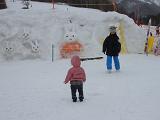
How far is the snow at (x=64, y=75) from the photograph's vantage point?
852cm

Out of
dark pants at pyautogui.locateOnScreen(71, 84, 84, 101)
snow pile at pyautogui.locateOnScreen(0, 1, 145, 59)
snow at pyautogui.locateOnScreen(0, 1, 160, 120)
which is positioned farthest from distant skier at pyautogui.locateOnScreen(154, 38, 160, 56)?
dark pants at pyautogui.locateOnScreen(71, 84, 84, 101)

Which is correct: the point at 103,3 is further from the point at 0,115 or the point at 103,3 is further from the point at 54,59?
the point at 0,115

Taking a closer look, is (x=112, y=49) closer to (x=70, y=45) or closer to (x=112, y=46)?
(x=112, y=46)

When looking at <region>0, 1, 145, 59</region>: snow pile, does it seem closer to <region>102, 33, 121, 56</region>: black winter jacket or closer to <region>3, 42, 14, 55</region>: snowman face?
<region>3, 42, 14, 55</region>: snowman face

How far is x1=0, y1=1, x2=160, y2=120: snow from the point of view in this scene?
28.0 ft

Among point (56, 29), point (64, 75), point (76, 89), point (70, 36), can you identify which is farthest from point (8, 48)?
point (76, 89)

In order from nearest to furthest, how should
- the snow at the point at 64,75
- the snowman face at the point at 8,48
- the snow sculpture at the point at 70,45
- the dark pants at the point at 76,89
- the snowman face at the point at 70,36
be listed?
the snow at the point at 64,75
the dark pants at the point at 76,89
the snowman face at the point at 8,48
the snow sculpture at the point at 70,45
the snowman face at the point at 70,36

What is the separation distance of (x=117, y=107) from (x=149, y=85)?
2.45 metres

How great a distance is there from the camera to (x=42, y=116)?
26.9 ft

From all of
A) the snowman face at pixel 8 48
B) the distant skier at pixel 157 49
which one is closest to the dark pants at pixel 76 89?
the snowman face at pixel 8 48

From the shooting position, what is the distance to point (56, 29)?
1833cm

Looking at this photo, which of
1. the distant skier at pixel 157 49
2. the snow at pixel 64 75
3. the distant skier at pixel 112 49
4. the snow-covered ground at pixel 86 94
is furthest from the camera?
the distant skier at pixel 157 49

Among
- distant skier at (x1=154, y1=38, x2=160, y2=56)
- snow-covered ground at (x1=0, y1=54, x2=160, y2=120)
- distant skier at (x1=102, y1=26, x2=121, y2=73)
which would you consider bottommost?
snow-covered ground at (x1=0, y1=54, x2=160, y2=120)

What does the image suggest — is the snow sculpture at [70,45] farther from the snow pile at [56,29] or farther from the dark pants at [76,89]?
the dark pants at [76,89]
